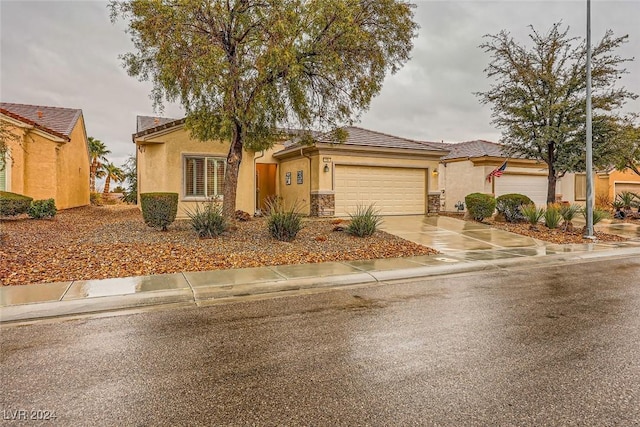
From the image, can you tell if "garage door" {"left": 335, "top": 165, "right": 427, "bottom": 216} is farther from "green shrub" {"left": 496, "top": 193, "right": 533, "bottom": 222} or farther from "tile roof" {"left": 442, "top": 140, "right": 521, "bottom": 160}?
"green shrub" {"left": 496, "top": 193, "right": 533, "bottom": 222}

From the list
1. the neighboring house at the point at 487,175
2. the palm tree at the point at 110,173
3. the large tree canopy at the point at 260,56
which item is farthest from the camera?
the palm tree at the point at 110,173

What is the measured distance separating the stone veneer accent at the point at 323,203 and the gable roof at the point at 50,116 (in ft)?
37.0

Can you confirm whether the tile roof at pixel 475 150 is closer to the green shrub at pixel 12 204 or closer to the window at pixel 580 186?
the window at pixel 580 186

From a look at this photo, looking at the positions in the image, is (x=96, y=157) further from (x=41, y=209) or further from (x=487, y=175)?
(x=487, y=175)

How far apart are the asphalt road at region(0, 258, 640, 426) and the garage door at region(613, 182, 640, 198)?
2987 cm

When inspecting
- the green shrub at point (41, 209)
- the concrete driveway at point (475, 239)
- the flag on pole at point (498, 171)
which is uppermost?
the flag on pole at point (498, 171)

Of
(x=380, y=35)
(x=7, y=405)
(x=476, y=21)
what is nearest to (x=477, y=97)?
(x=476, y=21)

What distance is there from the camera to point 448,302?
5.82 m

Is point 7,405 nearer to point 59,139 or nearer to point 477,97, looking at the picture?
point 59,139

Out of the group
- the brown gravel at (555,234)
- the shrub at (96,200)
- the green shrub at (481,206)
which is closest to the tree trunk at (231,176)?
the brown gravel at (555,234)

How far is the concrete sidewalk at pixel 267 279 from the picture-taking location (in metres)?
5.46

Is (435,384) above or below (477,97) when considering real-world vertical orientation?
below

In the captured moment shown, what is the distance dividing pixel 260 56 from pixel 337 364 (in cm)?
817

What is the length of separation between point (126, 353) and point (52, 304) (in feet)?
7.56
